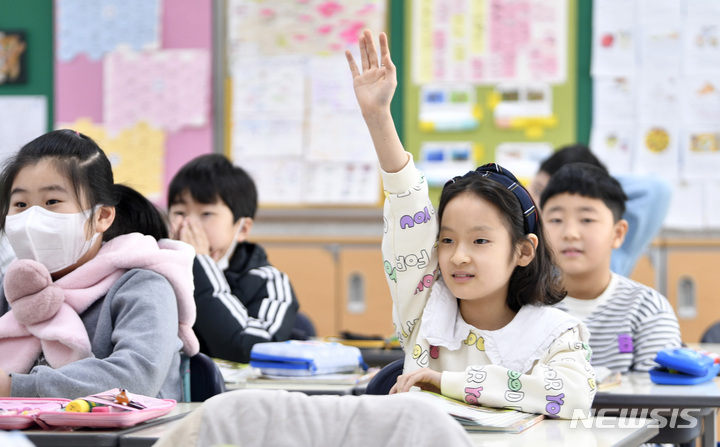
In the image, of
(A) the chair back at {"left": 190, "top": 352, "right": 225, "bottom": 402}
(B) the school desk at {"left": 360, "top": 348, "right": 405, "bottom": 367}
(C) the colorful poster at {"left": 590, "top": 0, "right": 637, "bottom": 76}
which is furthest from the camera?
(C) the colorful poster at {"left": 590, "top": 0, "right": 637, "bottom": 76}

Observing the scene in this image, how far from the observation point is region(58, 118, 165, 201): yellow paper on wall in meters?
4.86

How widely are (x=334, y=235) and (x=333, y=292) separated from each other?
0.96ft

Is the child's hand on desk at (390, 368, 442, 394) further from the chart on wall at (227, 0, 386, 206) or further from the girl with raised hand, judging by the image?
the chart on wall at (227, 0, 386, 206)

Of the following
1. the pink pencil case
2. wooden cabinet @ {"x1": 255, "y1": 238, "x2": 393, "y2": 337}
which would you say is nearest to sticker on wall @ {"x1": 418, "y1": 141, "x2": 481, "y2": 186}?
wooden cabinet @ {"x1": 255, "y1": 238, "x2": 393, "y2": 337}

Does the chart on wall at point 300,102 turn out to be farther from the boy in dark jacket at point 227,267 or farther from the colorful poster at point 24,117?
the boy in dark jacket at point 227,267

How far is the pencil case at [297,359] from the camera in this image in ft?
7.45

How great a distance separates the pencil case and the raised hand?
74 cm

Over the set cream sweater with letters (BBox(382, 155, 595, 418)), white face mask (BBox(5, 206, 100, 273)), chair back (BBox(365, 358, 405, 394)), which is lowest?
chair back (BBox(365, 358, 405, 394))

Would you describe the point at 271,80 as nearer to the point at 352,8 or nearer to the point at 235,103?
the point at 235,103

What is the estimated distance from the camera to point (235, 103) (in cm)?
477

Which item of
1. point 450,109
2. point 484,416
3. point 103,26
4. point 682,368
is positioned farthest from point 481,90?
point 484,416

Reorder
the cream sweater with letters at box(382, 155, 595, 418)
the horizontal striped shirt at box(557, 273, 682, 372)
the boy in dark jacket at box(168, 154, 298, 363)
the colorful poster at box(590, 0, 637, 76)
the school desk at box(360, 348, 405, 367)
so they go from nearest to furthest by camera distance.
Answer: the cream sweater with letters at box(382, 155, 595, 418) → the horizontal striped shirt at box(557, 273, 682, 372) → the boy in dark jacket at box(168, 154, 298, 363) → the school desk at box(360, 348, 405, 367) → the colorful poster at box(590, 0, 637, 76)

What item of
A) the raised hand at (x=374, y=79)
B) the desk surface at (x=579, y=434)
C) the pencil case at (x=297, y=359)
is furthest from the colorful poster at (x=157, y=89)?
the desk surface at (x=579, y=434)

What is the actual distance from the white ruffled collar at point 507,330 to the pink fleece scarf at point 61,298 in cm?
55
